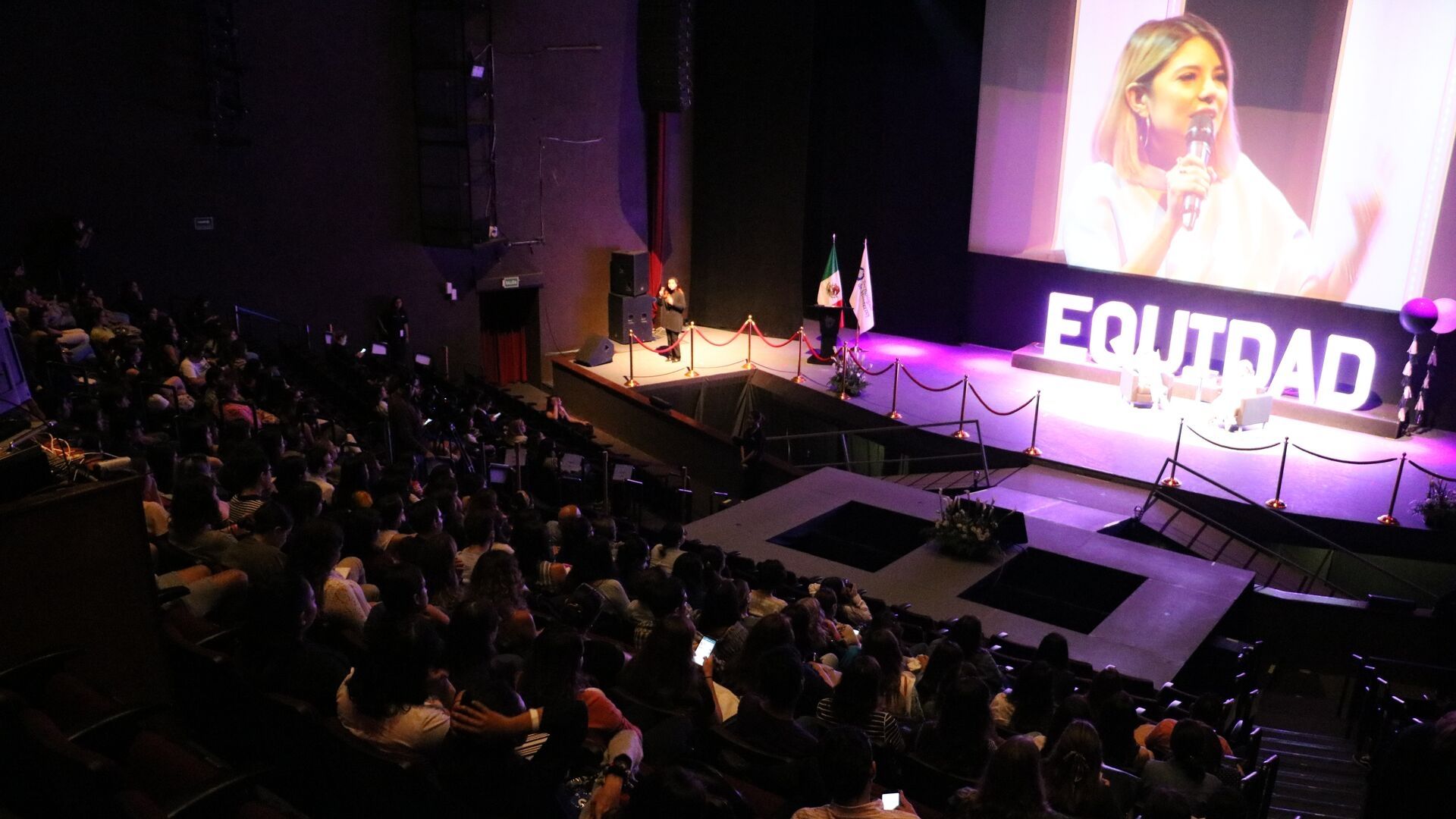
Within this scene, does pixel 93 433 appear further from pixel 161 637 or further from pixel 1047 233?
pixel 1047 233

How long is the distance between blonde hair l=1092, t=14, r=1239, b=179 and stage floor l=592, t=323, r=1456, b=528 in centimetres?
304

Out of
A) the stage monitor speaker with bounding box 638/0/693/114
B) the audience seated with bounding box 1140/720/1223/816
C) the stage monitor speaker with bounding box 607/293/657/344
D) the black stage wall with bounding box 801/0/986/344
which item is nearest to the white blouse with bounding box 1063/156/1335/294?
the black stage wall with bounding box 801/0/986/344

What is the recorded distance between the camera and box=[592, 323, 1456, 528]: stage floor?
36.7 feet

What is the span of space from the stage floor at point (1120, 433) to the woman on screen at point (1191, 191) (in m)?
1.80

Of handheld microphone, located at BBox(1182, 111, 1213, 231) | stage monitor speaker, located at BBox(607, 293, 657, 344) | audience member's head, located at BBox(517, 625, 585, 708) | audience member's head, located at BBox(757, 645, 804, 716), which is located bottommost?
stage monitor speaker, located at BBox(607, 293, 657, 344)

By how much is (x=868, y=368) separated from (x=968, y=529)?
7042mm

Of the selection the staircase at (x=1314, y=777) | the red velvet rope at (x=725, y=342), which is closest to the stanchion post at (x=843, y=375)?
the red velvet rope at (x=725, y=342)

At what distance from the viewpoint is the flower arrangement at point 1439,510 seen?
33.3 feet

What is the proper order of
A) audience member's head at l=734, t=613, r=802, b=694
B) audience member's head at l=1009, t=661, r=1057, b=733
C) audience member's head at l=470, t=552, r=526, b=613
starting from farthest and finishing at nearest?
1. audience member's head at l=1009, t=661, r=1057, b=733
2. audience member's head at l=470, t=552, r=526, b=613
3. audience member's head at l=734, t=613, r=802, b=694

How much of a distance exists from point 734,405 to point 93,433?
32.9ft

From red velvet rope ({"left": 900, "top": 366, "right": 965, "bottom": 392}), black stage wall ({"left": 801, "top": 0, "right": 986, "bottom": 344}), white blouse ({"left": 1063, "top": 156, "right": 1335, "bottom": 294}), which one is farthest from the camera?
black stage wall ({"left": 801, "top": 0, "right": 986, "bottom": 344})

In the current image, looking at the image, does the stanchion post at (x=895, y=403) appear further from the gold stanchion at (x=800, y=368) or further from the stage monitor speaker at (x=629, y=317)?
the stage monitor speaker at (x=629, y=317)

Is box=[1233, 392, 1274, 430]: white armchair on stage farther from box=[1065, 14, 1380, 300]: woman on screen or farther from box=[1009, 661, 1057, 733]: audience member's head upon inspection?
box=[1009, 661, 1057, 733]: audience member's head

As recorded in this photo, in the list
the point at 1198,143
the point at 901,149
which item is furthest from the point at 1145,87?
the point at 901,149
